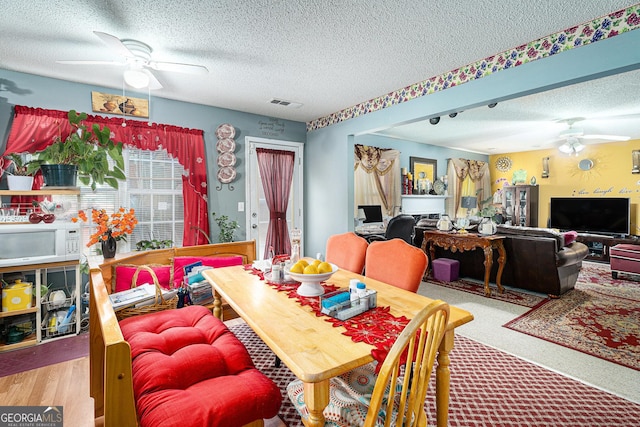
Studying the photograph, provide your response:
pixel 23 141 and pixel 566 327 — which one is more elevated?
pixel 23 141

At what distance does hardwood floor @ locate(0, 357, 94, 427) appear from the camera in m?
1.84

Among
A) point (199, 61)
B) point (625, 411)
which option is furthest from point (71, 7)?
point (625, 411)

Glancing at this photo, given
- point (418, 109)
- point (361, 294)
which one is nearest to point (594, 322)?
point (418, 109)

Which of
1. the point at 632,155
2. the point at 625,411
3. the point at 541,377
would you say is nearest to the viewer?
the point at 625,411

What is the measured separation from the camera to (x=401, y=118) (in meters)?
3.49

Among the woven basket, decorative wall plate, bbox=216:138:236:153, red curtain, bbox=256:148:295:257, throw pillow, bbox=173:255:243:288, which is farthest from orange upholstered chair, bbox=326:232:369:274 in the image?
decorative wall plate, bbox=216:138:236:153

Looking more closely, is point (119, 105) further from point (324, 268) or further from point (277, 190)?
point (324, 268)

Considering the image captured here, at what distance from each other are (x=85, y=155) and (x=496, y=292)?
16.2ft

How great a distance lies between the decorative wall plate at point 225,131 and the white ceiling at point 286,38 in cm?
50

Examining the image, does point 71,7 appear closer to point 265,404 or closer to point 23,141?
point 23,141

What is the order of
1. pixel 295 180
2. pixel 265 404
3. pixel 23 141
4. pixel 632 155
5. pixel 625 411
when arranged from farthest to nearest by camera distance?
pixel 632 155
pixel 295 180
pixel 23 141
pixel 625 411
pixel 265 404

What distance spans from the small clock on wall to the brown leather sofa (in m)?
4.47

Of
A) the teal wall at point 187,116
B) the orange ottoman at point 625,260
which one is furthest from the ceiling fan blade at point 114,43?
the orange ottoman at point 625,260

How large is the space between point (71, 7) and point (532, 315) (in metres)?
4.66
